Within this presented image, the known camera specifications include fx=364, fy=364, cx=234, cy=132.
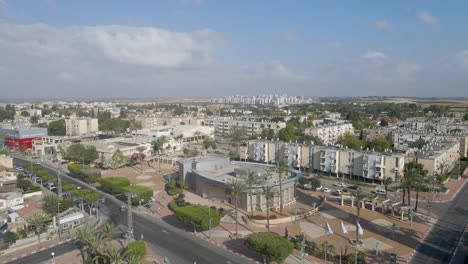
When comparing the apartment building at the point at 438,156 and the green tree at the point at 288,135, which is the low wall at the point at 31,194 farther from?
the apartment building at the point at 438,156

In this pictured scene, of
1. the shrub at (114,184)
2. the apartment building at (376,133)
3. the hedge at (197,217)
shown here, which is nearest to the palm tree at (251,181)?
the hedge at (197,217)

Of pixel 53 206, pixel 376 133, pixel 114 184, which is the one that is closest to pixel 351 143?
pixel 376 133

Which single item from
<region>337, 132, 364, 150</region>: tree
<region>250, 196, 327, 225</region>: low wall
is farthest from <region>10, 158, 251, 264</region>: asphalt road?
<region>337, 132, 364, 150</region>: tree

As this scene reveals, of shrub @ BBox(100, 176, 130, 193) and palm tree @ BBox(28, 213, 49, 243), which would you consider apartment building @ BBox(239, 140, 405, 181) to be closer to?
shrub @ BBox(100, 176, 130, 193)

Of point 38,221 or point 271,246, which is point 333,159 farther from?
point 38,221

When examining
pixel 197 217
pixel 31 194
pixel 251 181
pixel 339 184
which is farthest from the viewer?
pixel 339 184
